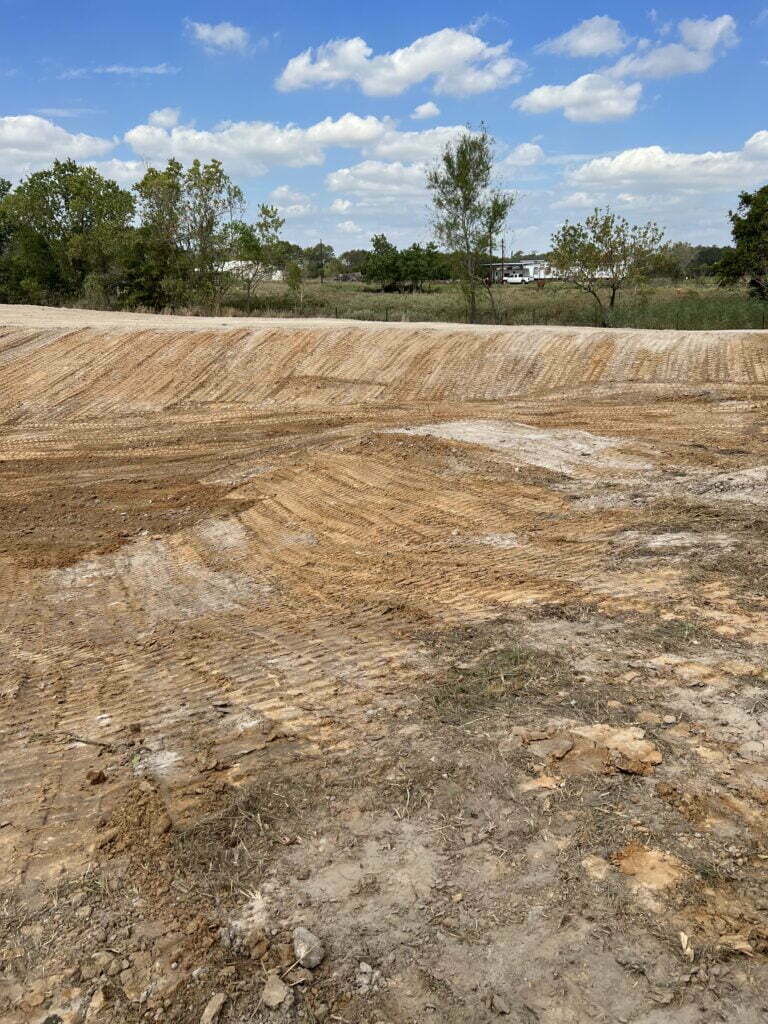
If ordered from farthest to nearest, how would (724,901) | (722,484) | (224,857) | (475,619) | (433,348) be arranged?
(433,348) < (722,484) < (475,619) < (224,857) < (724,901)

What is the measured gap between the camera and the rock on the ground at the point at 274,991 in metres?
2.92

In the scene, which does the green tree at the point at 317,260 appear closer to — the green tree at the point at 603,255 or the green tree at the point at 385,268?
the green tree at the point at 385,268

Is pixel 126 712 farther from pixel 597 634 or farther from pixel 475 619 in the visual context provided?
pixel 597 634

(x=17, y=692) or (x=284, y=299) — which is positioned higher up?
(x=284, y=299)

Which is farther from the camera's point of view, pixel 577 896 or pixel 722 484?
pixel 722 484

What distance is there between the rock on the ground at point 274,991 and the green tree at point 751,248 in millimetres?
34533

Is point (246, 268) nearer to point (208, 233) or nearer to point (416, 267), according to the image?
point (208, 233)

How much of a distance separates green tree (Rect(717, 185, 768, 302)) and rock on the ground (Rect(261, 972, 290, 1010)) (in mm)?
34533

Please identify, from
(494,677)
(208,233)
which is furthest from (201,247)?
(494,677)

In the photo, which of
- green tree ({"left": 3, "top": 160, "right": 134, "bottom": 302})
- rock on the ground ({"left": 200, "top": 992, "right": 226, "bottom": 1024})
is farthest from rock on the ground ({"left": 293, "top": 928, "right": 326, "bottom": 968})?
green tree ({"left": 3, "top": 160, "right": 134, "bottom": 302})

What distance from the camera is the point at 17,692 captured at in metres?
5.61

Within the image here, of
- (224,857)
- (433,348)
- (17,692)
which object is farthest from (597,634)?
(433,348)

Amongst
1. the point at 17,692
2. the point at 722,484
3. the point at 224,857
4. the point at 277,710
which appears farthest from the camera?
the point at 722,484

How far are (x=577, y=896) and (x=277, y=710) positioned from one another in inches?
90.1
